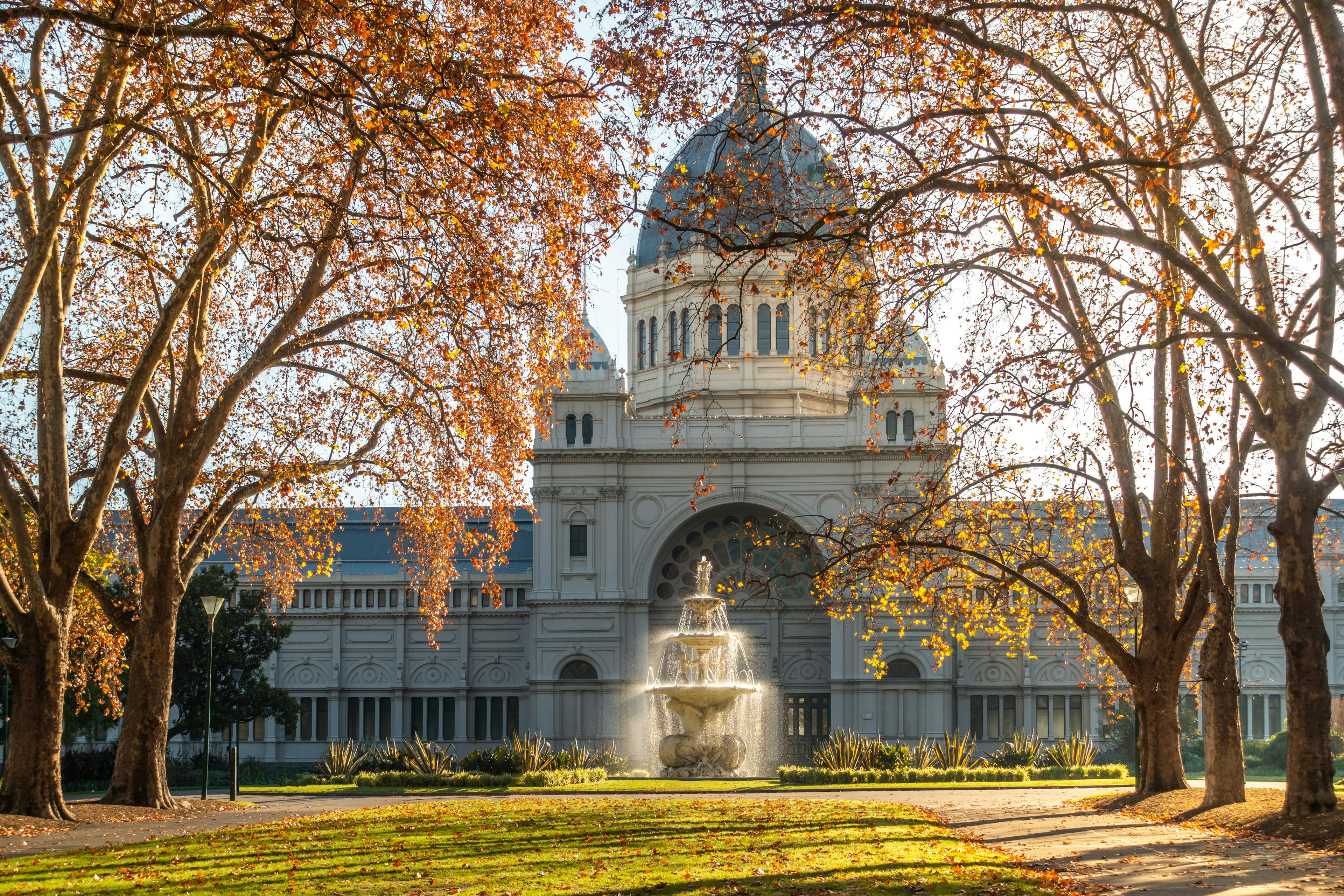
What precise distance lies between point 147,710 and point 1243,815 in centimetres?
1502

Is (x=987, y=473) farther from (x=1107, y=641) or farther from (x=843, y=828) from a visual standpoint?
(x=843, y=828)

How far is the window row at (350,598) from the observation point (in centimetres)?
6234

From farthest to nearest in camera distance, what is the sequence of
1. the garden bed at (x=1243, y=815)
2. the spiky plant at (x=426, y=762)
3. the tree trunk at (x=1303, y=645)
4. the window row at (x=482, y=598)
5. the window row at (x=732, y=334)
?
1. the window row at (x=482, y=598)
2. the window row at (x=732, y=334)
3. the spiky plant at (x=426, y=762)
4. the tree trunk at (x=1303, y=645)
5. the garden bed at (x=1243, y=815)

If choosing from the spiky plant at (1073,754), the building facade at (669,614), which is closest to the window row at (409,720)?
the building facade at (669,614)

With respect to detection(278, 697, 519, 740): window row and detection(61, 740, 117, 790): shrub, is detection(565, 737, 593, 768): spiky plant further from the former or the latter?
detection(61, 740, 117, 790): shrub

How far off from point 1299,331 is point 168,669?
16.3 m

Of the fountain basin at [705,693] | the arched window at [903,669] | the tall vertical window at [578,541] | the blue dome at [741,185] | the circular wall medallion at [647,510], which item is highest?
the blue dome at [741,185]

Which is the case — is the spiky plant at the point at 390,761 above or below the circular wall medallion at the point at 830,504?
below

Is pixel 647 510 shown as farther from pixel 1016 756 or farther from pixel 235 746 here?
pixel 235 746

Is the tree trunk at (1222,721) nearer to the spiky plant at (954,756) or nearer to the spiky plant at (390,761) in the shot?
the spiky plant at (954,756)

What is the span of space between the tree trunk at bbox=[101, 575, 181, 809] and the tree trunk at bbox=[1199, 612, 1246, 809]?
1446 cm

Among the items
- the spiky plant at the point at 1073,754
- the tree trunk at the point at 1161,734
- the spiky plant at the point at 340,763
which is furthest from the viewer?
the spiky plant at the point at 1073,754

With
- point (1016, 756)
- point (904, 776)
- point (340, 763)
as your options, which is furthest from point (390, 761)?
point (1016, 756)

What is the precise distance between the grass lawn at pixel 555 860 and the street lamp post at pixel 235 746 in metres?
8.69
